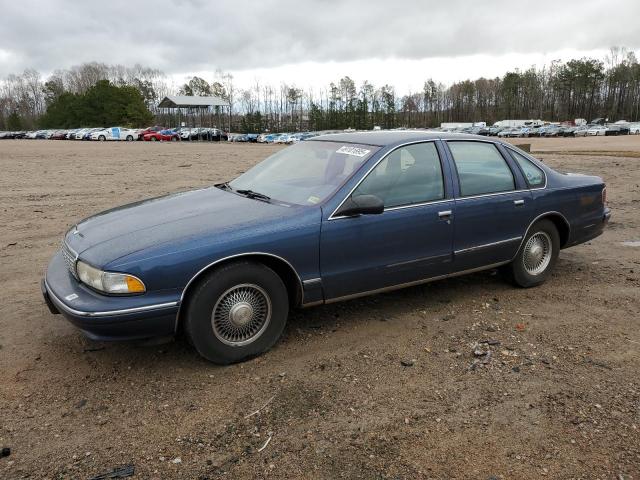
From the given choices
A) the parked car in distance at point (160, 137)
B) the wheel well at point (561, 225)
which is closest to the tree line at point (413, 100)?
the parked car in distance at point (160, 137)

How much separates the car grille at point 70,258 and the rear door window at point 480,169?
10.2 ft

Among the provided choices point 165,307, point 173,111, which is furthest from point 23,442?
point 173,111

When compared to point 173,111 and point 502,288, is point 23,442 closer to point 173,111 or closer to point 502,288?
point 502,288

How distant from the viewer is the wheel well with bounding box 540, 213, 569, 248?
17.3 ft

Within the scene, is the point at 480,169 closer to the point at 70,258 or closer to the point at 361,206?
the point at 361,206

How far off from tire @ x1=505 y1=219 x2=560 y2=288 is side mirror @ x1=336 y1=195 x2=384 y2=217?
1915mm

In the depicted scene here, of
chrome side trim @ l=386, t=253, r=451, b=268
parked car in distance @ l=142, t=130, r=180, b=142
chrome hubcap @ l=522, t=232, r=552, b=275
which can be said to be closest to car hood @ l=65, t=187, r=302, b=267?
chrome side trim @ l=386, t=253, r=451, b=268

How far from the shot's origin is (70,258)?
12.3ft

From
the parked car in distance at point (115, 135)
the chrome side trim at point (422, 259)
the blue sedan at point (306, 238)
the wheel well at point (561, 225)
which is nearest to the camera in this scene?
the blue sedan at point (306, 238)

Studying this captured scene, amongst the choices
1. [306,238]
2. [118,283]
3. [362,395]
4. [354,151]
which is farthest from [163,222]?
[362,395]

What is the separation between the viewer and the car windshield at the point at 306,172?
4.12m

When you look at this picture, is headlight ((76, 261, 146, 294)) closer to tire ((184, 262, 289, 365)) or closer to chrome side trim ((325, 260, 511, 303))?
tire ((184, 262, 289, 365))

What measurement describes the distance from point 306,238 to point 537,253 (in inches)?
107

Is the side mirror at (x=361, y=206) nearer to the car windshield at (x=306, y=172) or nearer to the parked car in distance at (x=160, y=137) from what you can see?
the car windshield at (x=306, y=172)
